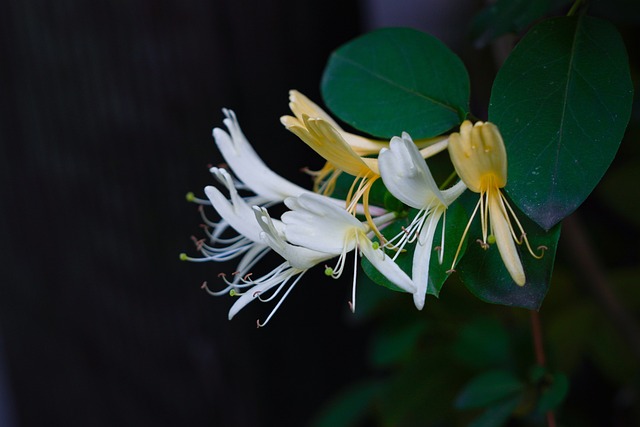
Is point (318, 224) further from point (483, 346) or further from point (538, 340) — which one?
point (483, 346)

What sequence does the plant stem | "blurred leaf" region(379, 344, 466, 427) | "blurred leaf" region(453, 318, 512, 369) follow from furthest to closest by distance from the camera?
"blurred leaf" region(379, 344, 466, 427)
"blurred leaf" region(453, 318, 512, 369)
the plant stem

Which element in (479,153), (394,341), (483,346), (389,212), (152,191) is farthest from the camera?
(152,191)

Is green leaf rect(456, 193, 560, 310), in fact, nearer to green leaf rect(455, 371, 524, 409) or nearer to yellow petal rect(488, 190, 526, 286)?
yellow petal rect(488, 190, 526, 286)

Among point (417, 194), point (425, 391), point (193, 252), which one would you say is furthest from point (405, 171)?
point (193, 252)

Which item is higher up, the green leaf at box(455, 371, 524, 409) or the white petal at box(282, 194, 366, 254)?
the white petal at box(282, 194, 366, 254)

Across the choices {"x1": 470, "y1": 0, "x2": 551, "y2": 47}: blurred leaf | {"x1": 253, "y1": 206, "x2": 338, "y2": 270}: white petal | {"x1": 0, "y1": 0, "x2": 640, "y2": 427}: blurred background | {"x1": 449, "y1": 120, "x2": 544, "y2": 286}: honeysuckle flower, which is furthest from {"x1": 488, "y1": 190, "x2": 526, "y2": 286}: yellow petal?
{"x1": 0, "y1": 0, "x2": 640, "y2": 427}: blurred background

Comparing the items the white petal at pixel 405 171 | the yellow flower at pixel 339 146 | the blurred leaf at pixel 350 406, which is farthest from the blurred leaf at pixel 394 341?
the white petal at pixel 405 171
